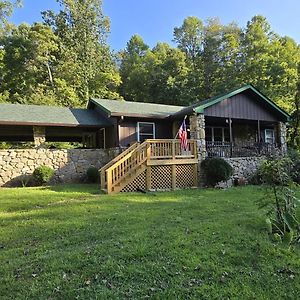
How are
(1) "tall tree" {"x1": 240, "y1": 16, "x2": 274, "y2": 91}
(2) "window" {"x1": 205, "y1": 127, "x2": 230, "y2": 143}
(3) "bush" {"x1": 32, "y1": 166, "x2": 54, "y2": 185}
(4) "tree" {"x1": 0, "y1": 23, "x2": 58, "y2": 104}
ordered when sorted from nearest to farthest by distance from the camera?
(3) "bush" {"x1": 32, "y1": 166, "x2": 54, "y2": 185}
(2) "window" {"x1": 205, "y1": 127, "x2": 230, "y2": 143}
(1) "tall tree" {"x1": 240, "y1": 16, "x2": 274, "y2": 91}
(4) "tree" {"x1": 0, "y1": 23, "x2": 58, "y2": 104}

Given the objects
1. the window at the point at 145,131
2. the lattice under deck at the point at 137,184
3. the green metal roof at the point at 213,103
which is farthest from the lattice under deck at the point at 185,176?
the window at the point at 145,131

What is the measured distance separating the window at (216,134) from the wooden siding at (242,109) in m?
1.98

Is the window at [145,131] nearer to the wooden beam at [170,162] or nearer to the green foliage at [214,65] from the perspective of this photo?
the wooden beam at [170,162]

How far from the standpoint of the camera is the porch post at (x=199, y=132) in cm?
1364

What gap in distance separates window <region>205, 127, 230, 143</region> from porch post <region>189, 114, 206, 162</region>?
3304 mm

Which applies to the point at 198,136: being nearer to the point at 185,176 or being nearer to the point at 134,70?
the point at 185,176

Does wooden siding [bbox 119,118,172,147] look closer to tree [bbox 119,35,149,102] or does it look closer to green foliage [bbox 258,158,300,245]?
green foliage [bbox 258,158,300,245]

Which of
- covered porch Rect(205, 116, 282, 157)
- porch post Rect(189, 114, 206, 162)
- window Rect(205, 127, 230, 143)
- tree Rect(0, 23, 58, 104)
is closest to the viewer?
porch post Rect(189, 114, 206, 162)

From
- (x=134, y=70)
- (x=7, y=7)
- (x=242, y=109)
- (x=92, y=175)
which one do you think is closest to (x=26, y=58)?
(x=7, y=7)

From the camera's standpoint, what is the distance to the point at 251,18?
32.5 m

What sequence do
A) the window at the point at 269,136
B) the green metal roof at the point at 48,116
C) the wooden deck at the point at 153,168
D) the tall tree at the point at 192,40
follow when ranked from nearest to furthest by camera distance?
the wooden deck at the point at 153,168 < the green metal roof at the point at 48,116 < the window at the point at 269,136 < the tall tree at the point at 192,40

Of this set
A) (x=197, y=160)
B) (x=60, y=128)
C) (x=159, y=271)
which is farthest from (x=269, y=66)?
(x=159, y=271)

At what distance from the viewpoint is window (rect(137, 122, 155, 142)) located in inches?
605

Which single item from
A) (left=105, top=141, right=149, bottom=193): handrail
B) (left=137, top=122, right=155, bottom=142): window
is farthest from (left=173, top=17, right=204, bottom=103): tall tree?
(left=105, top=141, right=149, bottom=193): handrail
